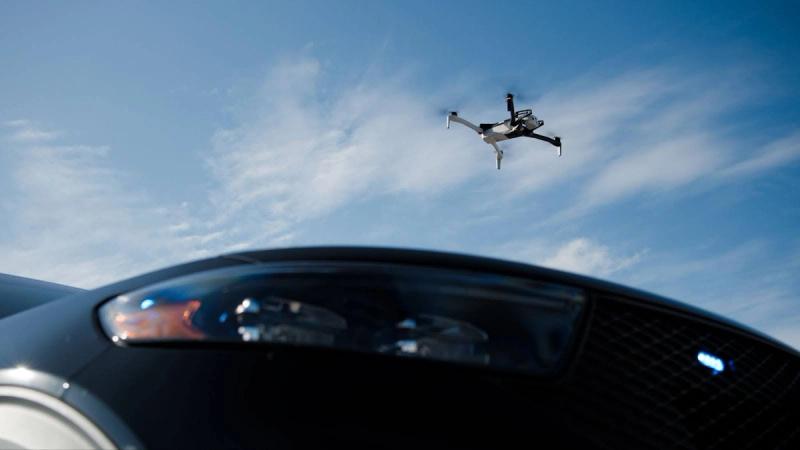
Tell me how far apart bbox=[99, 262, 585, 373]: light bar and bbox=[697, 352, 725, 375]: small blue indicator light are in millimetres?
331

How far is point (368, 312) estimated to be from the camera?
1070mm

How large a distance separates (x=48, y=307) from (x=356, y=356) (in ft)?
2.54

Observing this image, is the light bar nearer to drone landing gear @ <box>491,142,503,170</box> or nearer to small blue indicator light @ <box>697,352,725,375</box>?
small blue indicator light @ <box>697,352,725,375</box>

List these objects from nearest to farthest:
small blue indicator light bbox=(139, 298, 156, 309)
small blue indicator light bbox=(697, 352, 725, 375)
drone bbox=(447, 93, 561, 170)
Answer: small blue indicator light bbox=(139, 298, 156, 309) → small blue indicator light bbox=(697, 352, 725, 375) → drone bbox=(447, 93, 561, 170)

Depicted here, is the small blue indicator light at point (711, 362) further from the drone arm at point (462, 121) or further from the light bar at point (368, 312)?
the drone arm at point (462, 121)

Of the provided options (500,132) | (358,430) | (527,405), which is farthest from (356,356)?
(500,132)

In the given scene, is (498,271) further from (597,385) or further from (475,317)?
(597,385)

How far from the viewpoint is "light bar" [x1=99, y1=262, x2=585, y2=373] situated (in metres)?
1.04

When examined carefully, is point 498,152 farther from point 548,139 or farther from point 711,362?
point 711,362

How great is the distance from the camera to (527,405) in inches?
38.7

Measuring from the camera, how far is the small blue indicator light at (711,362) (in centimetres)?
132

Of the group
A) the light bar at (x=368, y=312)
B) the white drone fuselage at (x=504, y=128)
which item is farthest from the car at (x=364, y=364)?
the white drone fuselage at (x=504, y=128)

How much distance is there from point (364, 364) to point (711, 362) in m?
0.76

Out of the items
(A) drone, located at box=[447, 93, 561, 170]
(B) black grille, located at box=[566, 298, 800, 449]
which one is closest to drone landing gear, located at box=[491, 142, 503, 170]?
→ (A) drone, located at box=[447, 93, 561, 170]
